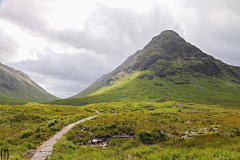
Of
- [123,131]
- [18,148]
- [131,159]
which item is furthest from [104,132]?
[131,159]

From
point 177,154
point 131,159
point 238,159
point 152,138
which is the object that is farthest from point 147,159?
point 152,138

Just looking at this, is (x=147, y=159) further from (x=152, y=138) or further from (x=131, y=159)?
(x=152, y=138)

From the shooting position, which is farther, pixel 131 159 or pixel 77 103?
pixel 77 103

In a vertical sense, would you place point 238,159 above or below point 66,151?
above

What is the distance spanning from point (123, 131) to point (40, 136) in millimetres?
11740

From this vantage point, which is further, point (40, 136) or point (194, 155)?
point (40, 136)

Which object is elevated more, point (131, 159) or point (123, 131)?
point (131, 159)

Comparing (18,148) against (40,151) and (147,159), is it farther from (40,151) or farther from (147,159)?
(147,159)

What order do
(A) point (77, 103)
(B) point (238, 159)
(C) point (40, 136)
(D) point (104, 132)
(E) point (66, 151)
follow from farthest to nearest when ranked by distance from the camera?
(A) point (77, 103), (D) point (104, 132), (C) point (40, 136), (E) point (66, 151), (B) point (238, 159)

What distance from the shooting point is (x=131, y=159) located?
7445 millimetres

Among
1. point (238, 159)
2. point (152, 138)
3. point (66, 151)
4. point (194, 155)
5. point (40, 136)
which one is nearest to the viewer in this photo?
point (238, 159)

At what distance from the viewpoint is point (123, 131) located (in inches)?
730

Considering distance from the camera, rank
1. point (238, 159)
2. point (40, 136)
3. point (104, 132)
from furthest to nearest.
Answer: point (104, 132)
point (40, 136)
point (238, 159)

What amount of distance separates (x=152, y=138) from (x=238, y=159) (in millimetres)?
9240
